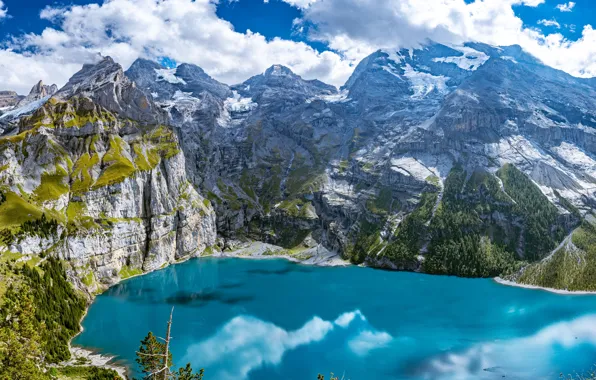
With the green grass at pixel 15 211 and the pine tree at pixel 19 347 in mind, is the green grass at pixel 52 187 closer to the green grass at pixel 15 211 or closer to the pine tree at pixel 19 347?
the green grass at pixel 15 211

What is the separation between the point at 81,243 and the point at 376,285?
342 ft

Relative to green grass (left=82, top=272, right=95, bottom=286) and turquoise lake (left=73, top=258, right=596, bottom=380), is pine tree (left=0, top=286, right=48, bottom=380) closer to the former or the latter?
turquoise lake (left=73, top=258, right=596, bottom=380)

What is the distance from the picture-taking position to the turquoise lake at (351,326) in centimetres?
7731

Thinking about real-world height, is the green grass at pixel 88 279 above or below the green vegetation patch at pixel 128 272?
below

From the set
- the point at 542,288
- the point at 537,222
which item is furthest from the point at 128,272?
the point at 537,222

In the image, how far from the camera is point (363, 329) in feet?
327

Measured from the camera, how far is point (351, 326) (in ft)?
336

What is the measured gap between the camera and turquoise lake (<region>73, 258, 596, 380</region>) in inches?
3044

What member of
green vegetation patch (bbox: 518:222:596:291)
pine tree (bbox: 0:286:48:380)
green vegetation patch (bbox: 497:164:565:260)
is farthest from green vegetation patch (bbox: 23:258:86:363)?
green vegetation patch (bbox: 497:164:565:260)

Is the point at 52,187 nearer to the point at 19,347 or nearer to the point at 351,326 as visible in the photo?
the point at 351,326

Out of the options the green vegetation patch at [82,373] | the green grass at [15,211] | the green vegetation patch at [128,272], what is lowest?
the green vegetation patch at [82,373]

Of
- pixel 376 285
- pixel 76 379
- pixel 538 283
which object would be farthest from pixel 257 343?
pixel 538 283

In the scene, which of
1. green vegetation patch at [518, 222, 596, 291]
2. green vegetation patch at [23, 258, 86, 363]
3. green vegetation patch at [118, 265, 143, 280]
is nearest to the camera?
green vegetation patch at [23, 258, 86, 363]

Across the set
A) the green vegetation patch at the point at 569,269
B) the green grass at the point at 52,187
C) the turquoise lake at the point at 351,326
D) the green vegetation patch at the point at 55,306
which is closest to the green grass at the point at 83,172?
the green grass at the point at 52,187
